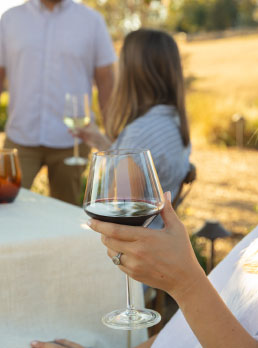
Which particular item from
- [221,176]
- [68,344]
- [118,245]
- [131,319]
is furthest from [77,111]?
[221,176]

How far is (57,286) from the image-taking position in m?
1.56

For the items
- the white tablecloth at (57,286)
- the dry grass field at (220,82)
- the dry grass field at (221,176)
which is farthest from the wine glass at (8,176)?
the dry grass field at (220,82)

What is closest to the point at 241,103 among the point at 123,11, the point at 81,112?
the point at 123,11

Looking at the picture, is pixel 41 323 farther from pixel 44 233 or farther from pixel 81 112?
pixel 81 112

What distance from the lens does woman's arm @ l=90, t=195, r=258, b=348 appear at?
3.02 ft

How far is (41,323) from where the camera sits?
1.54 metres

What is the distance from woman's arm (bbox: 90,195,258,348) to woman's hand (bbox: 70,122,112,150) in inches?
66.8

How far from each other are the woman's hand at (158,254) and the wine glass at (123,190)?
9 centimetres

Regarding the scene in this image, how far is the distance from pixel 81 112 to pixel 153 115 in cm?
45

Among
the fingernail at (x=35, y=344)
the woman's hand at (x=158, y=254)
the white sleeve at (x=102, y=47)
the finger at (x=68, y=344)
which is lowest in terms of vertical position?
the finger at (x=68, y=344)

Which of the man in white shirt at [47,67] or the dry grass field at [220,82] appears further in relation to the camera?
the dry grass field at [220,82]

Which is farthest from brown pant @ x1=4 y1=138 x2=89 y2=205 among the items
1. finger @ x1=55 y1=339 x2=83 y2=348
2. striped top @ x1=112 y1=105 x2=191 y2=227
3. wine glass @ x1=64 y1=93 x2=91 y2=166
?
finger @ x1=55 y1=339 x2=83 y2=348

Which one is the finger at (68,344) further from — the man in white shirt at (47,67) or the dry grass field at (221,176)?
the man in white shirt at (47,67)

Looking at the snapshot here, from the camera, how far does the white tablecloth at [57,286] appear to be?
4.97ft
